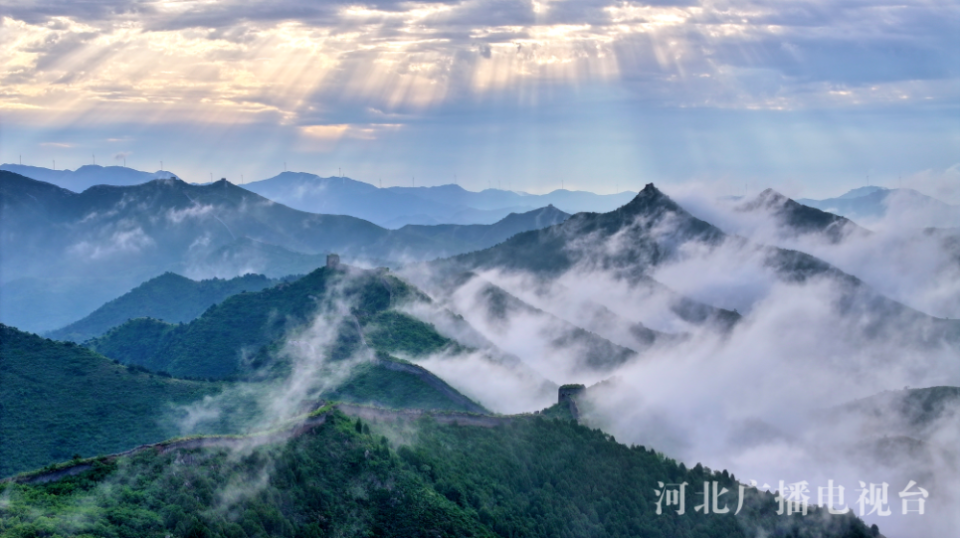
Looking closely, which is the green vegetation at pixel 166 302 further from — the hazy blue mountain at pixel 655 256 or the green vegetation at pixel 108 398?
the green vegetation at pixel 108 398

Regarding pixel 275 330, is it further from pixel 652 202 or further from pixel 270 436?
pixel 652 202

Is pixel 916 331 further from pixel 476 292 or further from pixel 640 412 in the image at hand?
pixel 640 412

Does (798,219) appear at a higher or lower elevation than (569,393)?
lower

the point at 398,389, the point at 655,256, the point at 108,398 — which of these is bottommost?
the point at 655,256

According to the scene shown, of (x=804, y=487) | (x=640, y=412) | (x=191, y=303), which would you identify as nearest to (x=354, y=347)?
(x=640, y=412)

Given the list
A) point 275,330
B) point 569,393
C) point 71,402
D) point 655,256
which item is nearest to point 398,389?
point 569,393

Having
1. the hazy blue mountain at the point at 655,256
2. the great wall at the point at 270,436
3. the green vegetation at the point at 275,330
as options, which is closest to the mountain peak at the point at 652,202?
the hazy blue mountain at the point at 655,256

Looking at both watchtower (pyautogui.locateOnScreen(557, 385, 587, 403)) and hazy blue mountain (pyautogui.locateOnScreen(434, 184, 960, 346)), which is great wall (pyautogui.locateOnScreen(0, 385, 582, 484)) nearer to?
watchtower (pyautogui.locateOnScreen(557, 385, 587, 403))
